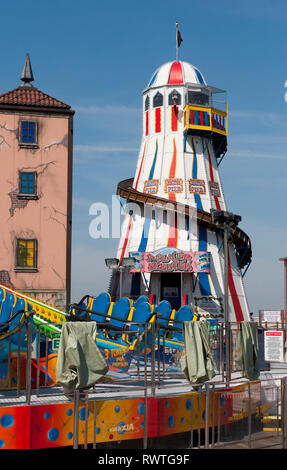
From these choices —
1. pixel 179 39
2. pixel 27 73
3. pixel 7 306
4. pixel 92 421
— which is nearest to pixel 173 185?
pixel 179 39

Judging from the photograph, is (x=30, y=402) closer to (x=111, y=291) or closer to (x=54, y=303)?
(x=54, y=303)

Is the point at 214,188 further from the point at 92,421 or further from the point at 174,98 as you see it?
the point at 92,421

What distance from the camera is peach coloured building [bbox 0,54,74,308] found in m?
34.1

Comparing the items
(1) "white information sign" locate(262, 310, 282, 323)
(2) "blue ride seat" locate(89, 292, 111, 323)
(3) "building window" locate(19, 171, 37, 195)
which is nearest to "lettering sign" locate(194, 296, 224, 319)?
(1) "white information sign" locate(262, 310, 282, 323)

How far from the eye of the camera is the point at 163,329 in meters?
17.9

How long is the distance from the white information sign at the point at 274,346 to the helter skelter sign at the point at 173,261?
98.5ft

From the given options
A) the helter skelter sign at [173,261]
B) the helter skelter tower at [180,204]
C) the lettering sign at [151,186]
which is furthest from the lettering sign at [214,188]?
the helter skelter sign at [173,261]

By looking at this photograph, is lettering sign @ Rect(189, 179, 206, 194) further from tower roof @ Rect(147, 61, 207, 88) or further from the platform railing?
the platform railing

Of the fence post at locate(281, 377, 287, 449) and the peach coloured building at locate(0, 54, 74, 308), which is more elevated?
the peach coloured building at locate(0, 54, 74, 308)

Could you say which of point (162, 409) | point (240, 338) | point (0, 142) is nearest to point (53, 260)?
point (0, 142)

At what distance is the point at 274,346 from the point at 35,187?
19111mm

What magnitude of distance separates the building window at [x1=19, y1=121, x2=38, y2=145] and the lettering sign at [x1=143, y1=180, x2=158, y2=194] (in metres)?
19.5

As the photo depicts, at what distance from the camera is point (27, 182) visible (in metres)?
34.4
